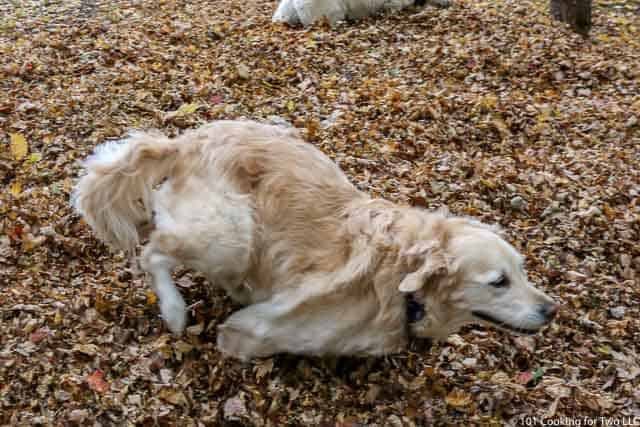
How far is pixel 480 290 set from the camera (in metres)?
3.71

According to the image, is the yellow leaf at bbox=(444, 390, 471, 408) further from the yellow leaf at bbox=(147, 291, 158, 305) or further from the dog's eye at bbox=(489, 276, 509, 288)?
the yellow leaf at bbox=(147, 291, 158, 305)

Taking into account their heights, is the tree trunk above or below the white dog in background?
below

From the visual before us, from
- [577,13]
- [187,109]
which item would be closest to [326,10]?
[187,109]

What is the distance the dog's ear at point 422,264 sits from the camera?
3.56m

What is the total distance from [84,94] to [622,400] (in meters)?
5.53

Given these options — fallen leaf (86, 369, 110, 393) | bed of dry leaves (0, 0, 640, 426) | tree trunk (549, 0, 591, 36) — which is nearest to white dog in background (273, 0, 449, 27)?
bed of dry leaves (0, 0, 640, 426)

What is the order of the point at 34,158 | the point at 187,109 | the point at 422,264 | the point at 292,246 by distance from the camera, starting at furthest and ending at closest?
the point at 187,109
the point at 34,158
the point at 292,246
the point at 422,264

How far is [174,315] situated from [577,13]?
779 centimetres

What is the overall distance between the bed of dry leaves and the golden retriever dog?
1.12 feet

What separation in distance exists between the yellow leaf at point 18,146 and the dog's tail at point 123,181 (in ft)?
5.99

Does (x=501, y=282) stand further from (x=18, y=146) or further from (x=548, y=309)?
(x=18, y=146)

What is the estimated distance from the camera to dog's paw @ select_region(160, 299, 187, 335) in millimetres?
4180

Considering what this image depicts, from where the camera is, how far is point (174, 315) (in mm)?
4180

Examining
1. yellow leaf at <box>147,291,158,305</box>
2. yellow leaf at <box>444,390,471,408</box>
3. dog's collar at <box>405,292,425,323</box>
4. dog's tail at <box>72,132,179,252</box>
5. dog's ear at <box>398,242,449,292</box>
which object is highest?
dog's tail at <box>72,132,179,252</box>
